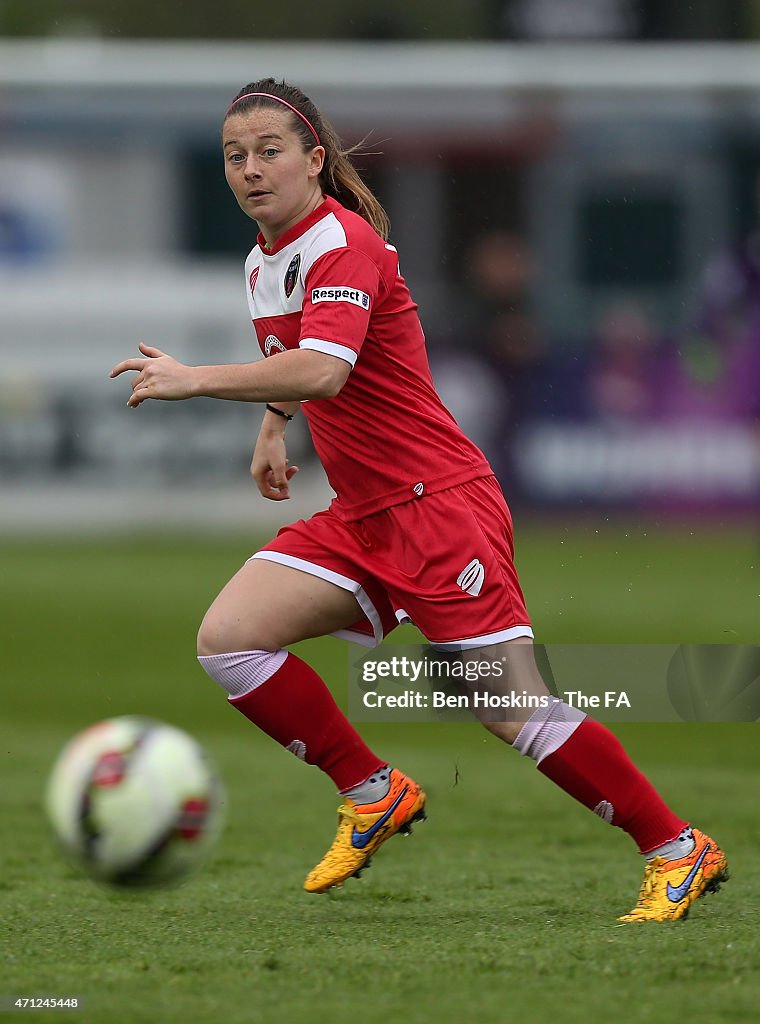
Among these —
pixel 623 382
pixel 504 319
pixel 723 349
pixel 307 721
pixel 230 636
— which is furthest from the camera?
pixel 504 319

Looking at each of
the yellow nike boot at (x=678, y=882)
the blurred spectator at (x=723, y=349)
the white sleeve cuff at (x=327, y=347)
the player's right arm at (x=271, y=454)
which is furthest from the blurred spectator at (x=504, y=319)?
the white sleeve cuff at (x=327, y=347)

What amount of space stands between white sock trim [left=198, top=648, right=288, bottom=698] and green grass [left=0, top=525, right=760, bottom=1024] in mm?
555

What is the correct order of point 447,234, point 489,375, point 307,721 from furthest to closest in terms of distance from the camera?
point 447,234, point 489,375, point 307,721

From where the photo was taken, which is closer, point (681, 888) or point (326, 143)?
point (681, 888)

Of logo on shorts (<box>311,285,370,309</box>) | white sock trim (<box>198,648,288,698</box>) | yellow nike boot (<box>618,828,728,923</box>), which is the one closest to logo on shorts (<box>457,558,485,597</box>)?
white sock trim (<box>198,648,288,698</box>)

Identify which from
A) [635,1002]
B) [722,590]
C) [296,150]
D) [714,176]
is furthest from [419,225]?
[635,1002]

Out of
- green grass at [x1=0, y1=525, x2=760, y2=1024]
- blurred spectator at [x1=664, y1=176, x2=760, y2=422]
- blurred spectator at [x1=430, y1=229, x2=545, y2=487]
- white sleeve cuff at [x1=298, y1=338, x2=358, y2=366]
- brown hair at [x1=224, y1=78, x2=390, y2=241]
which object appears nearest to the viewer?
green grass at [x1=0, y1=525, x2=760, y2=1024]

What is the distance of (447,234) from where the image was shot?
56.1ft

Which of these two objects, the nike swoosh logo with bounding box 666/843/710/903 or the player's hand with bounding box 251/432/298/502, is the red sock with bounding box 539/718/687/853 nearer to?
the nike swoosh logo with bounding box 666/843/710/903

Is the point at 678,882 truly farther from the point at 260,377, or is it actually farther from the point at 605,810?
the point at 260,377

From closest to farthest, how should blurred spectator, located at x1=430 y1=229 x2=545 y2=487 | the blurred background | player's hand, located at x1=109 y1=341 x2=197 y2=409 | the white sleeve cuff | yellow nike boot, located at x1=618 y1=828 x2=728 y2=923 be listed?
player's hand, located at x1=109 y1=341 x2=197 y2=409 → the white sleeve cuff → yellow nike boot, located at x1=618 y1=828 x2=728 y2=923 → the blurred background → blurred spectator, located at x1=430 y1=229 x2=545 y2=487

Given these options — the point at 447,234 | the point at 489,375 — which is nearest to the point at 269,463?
the point at 489,375

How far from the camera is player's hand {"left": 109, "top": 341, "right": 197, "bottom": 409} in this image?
12.6 feet

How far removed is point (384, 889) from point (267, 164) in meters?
1.92
